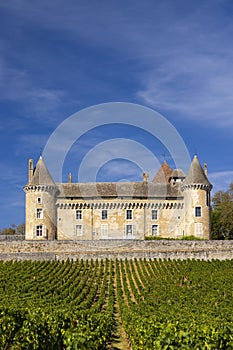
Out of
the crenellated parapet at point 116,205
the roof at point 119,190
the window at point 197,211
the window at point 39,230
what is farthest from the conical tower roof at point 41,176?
the window at point 197,211

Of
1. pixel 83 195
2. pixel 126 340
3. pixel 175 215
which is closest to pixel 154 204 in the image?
pixel 175 215

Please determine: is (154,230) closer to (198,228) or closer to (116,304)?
(198,228)

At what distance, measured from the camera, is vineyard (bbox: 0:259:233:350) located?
11.7 m

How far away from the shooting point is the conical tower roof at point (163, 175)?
51641 millimetres

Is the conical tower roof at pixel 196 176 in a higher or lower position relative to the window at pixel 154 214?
higher

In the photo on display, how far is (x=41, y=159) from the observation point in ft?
155

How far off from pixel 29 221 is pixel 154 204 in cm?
1168

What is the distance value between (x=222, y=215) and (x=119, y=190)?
13.1 m

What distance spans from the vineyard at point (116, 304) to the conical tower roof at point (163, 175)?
51.6ft

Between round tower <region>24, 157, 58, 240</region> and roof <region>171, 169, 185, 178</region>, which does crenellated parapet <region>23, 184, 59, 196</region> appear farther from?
roof <region>171, 169, 185, 178</region>

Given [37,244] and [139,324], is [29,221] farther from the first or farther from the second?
[139,324]

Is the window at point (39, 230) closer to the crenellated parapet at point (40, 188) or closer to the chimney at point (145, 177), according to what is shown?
the crenellated parapet at point (40, 188)

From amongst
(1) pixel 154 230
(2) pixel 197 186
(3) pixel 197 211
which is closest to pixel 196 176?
(2) pixel 197 186

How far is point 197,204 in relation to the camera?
145 ft
